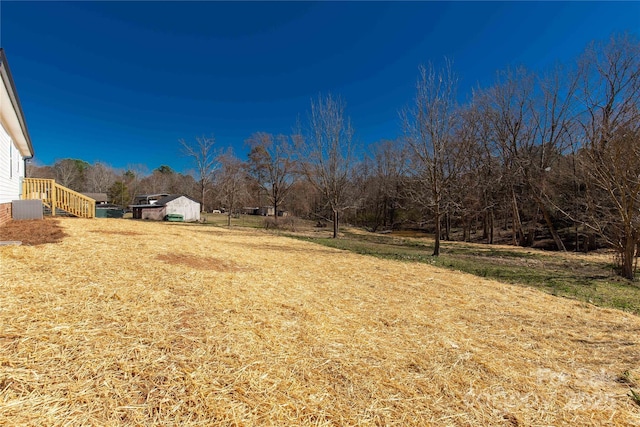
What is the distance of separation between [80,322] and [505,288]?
7.69m

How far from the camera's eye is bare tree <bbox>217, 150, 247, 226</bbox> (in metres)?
27.9

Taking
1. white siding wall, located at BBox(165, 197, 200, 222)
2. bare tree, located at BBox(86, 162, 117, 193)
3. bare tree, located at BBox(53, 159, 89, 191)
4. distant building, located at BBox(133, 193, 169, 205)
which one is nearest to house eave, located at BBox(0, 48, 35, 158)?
white siding wall, located at BBox(165, 197, 200, 222)

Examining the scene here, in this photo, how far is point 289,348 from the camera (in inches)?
112

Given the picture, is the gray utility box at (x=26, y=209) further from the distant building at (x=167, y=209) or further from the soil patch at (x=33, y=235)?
the distant building at (x=167, y=209)

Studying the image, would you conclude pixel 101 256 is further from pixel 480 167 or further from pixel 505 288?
pixel 480 167

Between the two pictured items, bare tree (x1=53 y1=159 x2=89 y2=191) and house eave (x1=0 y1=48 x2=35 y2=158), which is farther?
bare tree (x1=53 y1=159 x2=89 y2=191)

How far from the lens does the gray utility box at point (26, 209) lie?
9.16m

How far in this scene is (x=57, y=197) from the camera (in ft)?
41.5

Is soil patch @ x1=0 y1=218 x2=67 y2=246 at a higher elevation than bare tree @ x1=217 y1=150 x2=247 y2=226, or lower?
lower

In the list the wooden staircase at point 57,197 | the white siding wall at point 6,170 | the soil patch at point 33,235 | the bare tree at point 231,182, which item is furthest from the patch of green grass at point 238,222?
the soil patch at point 33,235

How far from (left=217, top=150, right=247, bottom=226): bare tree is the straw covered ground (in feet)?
74.5

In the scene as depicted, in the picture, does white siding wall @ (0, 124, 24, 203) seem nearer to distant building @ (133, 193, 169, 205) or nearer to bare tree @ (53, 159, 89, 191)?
distant building @ (133, 193, 169, 205)

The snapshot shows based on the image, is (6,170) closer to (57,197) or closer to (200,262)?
(57,197)

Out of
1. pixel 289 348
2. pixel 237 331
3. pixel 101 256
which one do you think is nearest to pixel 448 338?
pixel 289 348
